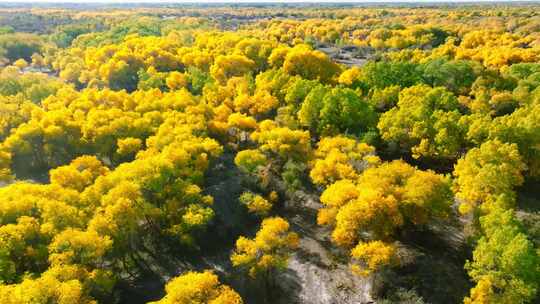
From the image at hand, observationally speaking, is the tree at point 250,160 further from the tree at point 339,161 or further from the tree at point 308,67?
the tree at point 308,67

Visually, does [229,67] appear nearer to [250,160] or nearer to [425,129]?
[250,160]

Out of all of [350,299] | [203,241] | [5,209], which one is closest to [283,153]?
[203,241]

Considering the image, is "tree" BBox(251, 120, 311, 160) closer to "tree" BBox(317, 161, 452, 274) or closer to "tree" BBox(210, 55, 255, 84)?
"tree" BBox(317, 161, 452, 274)

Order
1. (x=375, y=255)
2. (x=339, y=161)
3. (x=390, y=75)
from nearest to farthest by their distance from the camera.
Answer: (x=375, y=255) → (x=339, y=161) → (x=390, y=75)

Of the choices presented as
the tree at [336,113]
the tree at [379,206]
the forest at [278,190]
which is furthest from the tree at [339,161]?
the tree at [336,113]

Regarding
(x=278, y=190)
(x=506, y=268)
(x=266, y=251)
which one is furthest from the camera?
(x=278, y=190)

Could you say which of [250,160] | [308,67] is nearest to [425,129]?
[250,160]

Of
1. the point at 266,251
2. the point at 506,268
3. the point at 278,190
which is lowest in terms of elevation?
the point at 278,190
